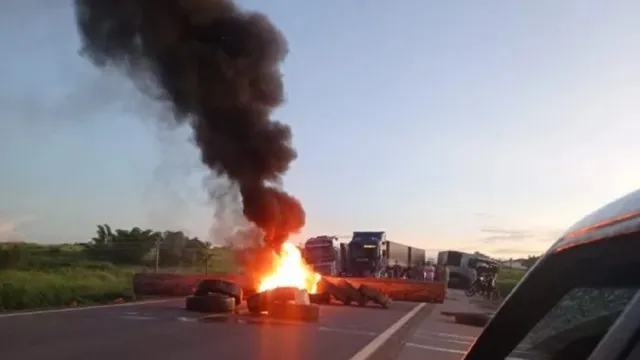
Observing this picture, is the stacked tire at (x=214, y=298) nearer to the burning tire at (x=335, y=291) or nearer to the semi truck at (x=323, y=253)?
the burning tire at (x=335, y=291)

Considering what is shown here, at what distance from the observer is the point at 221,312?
2489cm

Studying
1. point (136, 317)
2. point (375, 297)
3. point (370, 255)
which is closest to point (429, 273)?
point (370, 255)

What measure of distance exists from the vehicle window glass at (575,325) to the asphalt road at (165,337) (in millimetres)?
10744

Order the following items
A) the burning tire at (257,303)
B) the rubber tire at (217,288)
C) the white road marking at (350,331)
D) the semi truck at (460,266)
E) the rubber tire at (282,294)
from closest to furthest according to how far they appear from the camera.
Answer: the white road marking at (350,331) < the rubber tire at (282,294) < the burning tire at (257,303) < the rubber tire at (217,288) < the semi truck at (460,266)

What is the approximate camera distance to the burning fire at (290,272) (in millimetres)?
33125

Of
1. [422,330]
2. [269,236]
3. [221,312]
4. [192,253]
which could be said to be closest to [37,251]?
[192,253]

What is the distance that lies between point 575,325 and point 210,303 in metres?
22.7

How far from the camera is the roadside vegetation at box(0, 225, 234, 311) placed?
1054 inches

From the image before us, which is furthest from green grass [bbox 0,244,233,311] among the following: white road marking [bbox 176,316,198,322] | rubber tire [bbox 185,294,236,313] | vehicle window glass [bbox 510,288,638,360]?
vehicle window glass [bbox 510,288,638,360]

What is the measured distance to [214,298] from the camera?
81.7 feet

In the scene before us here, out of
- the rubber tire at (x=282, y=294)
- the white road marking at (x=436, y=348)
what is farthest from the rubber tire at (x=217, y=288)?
the white road marking at (x=436, y=348)

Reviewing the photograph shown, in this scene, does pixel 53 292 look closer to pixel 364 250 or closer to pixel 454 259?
pixel 364 250

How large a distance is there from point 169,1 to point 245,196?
768 cm

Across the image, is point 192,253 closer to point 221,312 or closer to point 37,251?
point 37,251
